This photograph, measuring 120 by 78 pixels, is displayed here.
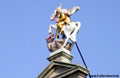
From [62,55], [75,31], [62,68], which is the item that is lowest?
[62,68]

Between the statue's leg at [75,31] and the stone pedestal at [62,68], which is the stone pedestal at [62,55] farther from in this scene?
the statue's leg at [75,31]

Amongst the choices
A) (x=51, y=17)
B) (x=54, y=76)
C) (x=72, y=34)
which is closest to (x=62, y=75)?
(x=54, y=76)

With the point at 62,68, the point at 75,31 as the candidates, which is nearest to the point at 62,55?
the point at 62,68

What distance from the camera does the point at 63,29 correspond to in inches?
1769

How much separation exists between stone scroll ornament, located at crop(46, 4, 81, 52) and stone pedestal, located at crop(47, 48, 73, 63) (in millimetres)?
435

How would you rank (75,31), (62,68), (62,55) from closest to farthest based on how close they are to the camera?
(62,68)
(62,55)
(75,31)

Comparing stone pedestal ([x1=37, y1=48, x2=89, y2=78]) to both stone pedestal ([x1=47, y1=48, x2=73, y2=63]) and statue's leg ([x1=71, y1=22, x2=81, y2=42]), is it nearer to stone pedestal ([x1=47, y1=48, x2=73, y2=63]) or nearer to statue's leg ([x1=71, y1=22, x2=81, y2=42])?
stone pedestal ([x1=47, y1=48, x2=73, y2=63])

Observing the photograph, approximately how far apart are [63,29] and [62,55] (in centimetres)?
269

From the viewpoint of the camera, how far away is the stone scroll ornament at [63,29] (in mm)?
A: 44156

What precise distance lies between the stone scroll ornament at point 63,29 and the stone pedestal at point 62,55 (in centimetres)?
43

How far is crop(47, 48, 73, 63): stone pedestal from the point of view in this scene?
1720 inches

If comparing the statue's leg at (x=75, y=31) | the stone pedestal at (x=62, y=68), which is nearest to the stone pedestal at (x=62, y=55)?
the stone pedestal at (x=62, y=68)

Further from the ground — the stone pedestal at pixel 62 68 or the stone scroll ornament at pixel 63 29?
the stone scroll ornament at pixel 63 29

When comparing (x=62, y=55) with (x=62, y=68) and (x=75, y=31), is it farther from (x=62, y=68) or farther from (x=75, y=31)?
(x=75, y=31)
